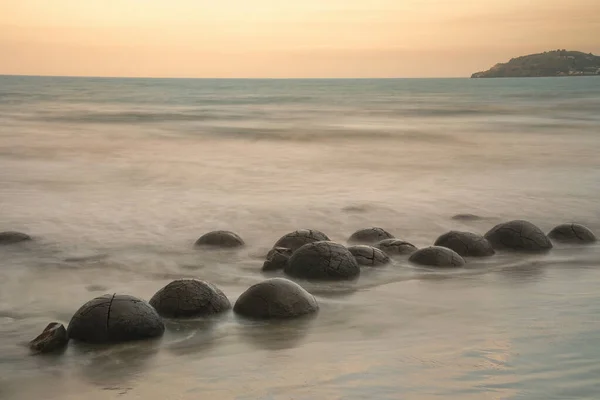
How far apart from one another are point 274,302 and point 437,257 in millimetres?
2965

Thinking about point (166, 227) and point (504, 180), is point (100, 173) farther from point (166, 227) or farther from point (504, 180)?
point (504, 180)

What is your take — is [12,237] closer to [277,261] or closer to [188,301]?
[277,261]

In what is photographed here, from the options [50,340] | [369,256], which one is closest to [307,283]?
[369,256]

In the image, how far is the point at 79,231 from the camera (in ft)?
39.8

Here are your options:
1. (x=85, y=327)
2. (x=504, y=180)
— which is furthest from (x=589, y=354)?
(x=504, y=180)

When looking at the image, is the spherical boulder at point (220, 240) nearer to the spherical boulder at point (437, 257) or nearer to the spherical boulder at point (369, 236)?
the spherical boulder at point (369, 236)

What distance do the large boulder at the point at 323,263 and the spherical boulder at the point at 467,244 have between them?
5.75 feet

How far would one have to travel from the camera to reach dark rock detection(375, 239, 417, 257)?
32.4 ft

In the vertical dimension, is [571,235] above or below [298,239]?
below

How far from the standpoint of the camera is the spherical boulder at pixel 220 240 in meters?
10.8

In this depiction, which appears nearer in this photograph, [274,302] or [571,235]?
[274,302]

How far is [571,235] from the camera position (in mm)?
11086

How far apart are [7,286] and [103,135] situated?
27170 mm

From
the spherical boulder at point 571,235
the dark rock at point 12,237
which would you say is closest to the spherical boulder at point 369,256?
the spherical boulder at point 571,235
